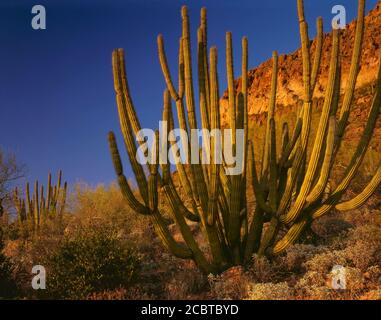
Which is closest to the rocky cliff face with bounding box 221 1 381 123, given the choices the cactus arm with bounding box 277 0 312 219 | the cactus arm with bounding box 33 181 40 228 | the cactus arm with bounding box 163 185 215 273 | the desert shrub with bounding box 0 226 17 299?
the cactus arm with bounding box 33 181 40 228

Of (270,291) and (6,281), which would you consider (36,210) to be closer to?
(6,281)

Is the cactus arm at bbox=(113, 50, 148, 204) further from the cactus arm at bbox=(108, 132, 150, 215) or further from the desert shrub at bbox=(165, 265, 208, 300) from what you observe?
the desert shrub at bbox=(165, 265, 208, 300)

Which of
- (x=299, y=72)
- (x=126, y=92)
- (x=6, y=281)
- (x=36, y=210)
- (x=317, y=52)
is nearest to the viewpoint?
(x=126, y=92)

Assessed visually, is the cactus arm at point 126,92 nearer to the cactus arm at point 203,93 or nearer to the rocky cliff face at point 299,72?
the cactus arm at point 203,93

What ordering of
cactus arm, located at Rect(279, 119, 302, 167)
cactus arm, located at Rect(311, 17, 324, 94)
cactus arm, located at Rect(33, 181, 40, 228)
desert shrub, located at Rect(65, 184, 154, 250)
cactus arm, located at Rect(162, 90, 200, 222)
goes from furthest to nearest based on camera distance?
cactus arm, located at Rect(33, 181, 40, 228), desert shrub, located at Rect(65, 184, 154, 250), cactus arm, located at Rect(279, 119, 302, 167), cactus arm, located at Rect(311, 17, 324, 94), cactus arm, located at Rect(162, 90, 200, 222)

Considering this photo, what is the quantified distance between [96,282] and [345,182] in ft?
16.2

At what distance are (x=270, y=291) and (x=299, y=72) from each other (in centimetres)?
3200

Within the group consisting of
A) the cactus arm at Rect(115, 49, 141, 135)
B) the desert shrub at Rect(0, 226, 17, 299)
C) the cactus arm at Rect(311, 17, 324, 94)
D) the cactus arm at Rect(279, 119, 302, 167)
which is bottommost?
the desert shrub at Rect(0, 226, 17, 299)

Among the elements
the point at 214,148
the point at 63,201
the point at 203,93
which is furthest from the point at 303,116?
the point at 63,201

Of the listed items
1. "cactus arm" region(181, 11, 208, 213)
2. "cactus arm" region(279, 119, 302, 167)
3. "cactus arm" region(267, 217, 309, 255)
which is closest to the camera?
"cactus arm" region(181, 11, 208, 213)

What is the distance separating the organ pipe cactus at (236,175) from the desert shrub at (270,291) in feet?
3.93

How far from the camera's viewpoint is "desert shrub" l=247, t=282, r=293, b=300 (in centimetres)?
779

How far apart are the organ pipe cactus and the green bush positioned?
1.08 meters

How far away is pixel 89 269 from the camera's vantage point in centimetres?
928
